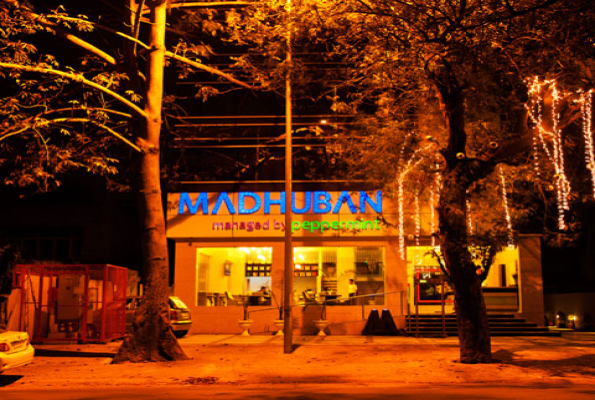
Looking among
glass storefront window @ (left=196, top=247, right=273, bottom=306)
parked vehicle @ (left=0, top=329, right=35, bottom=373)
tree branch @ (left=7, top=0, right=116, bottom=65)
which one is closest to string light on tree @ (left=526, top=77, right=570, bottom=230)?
tree branch @ (left=7, top=0, right=116, bottom=65)

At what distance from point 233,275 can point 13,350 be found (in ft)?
42.4

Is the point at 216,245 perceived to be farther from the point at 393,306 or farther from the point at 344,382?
the point at 344,382

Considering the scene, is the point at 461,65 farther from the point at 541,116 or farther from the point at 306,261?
the point at 306,261

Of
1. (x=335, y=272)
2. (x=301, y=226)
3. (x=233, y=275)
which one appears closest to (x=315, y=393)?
Result: (x=301, y=226)

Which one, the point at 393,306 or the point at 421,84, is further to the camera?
the point at 393,306

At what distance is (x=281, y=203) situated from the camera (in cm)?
2348

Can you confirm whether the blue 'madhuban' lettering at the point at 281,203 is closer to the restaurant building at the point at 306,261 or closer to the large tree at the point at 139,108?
the restaurant building at the point at 306,261

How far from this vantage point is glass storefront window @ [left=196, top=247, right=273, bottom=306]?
23719 mm

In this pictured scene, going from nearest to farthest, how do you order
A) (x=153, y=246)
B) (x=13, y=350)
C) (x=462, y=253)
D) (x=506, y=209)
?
(x=13, y=350) < (x=462, y=253) < (x=153, y=246) < (x=506, y=209)

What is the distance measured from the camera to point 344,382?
11758mm

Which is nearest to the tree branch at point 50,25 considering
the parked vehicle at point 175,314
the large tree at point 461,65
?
the large tree at point 461,65

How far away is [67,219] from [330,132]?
1882 cm

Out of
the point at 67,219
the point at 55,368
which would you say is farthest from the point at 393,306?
the point at 67,219

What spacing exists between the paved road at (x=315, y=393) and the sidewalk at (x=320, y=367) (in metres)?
0.65
